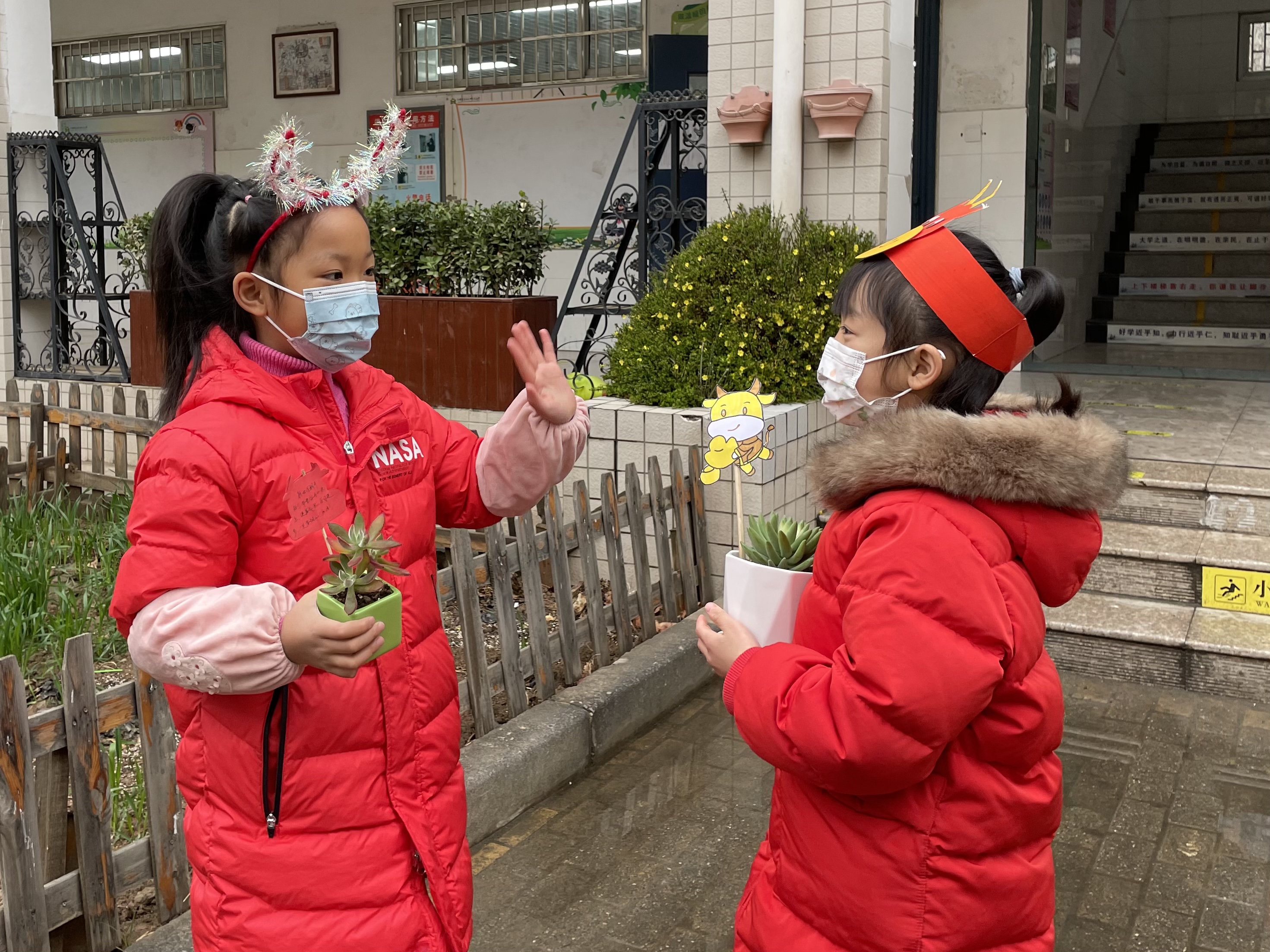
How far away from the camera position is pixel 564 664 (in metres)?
4.39

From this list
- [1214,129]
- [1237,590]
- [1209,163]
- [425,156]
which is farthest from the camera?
[1214,129]

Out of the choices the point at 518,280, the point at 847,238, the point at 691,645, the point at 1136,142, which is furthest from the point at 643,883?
the point at 1136,142

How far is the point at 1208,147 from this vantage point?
45.1 ft

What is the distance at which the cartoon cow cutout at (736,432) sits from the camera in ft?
6.20

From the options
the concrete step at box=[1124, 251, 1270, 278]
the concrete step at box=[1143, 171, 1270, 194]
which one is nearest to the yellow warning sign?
the concrete step at box=[1124, 251, 1270, 278]

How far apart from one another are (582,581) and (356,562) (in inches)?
156

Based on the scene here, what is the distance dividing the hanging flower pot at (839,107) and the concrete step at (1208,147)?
9138 mm

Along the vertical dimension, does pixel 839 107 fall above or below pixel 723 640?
above

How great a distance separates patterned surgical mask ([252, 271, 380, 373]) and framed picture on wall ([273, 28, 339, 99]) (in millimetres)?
10541

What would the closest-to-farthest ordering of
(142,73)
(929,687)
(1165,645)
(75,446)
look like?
(929,687) < (1165,645) < (75,446) < (142,73)

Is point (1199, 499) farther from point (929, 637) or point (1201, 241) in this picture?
point (1201, 241)

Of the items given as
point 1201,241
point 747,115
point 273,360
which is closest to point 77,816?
point 273,360

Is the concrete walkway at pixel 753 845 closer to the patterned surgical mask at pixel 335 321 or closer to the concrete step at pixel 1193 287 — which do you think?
the patterned surgical mask at pixel 335 321

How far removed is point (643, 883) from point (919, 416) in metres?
2.10
